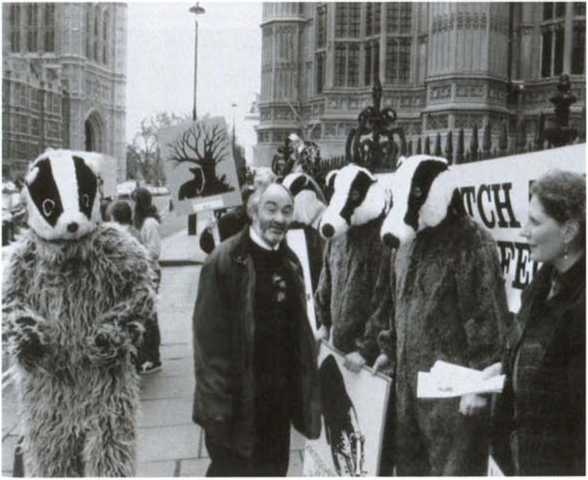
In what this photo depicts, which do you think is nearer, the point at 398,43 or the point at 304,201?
the point at 304,201

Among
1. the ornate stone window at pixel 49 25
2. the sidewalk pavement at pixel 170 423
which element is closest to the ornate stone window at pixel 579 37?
the sidewalk pavement at pixel 170 423

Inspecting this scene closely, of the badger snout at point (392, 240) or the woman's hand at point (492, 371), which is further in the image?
the badger snout at point (392, 240)

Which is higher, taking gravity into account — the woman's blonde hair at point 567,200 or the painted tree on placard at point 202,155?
the painted tree on placard at point 202,155

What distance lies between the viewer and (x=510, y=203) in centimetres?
334

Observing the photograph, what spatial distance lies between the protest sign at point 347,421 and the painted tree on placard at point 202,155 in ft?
6.38

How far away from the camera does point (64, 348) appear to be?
3.36 meters

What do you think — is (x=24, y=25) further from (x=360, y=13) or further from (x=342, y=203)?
(x=342, y=203)

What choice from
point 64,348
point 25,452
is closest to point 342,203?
point 64,348

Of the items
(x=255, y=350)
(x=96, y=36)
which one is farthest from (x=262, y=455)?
(x=96, y=36)

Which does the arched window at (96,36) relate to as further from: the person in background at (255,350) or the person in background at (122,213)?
the person in background at (255,350)

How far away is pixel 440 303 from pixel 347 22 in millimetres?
14743

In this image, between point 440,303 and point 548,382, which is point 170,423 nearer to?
point 440,303

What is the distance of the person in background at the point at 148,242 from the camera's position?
6.44 m

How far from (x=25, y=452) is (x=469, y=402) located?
1967 millimetres
